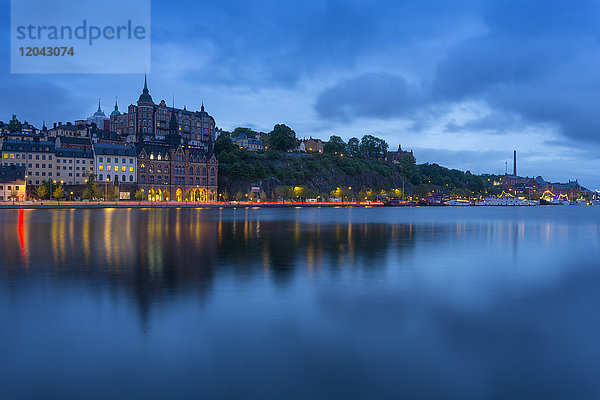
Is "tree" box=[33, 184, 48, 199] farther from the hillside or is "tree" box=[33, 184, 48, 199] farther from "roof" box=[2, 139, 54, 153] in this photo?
the hillside

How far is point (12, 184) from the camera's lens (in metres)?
119

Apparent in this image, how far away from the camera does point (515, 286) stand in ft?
64.4

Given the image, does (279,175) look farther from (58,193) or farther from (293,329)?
(293,329)

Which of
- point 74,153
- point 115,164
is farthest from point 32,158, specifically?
point 115,164

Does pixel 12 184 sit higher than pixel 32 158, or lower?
lower

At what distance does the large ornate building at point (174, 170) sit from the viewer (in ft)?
472

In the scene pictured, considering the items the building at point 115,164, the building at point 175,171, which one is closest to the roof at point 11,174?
the building at point 115,164

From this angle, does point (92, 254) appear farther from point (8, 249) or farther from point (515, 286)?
point (515, 286)

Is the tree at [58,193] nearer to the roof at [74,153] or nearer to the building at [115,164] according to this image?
the building at [115,164]

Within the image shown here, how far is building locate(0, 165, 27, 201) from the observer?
4641 inches

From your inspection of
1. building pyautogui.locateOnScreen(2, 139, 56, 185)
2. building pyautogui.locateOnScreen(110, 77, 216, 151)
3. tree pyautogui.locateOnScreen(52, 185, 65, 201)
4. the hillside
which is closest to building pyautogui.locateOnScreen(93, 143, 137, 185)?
building pyautogui.locateOnScreen(2, 139, 56, 185)

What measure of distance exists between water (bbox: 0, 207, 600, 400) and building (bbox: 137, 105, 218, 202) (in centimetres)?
12426

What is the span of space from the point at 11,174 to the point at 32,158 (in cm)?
1237

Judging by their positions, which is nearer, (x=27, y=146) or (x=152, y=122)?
(x=27, y=146)
